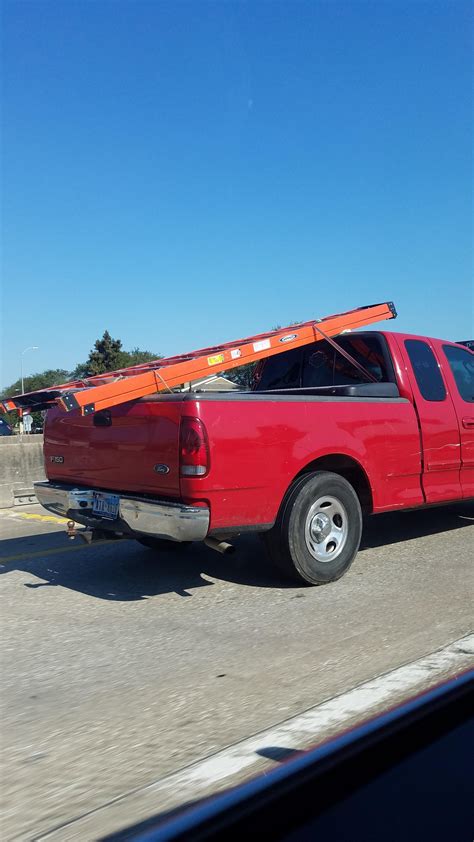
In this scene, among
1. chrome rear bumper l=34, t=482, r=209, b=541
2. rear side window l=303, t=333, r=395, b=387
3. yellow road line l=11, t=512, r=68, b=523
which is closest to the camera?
chrome rear bumper l=34, t=482, r=209, b=541

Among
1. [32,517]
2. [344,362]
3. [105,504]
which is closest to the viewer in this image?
[105,504]

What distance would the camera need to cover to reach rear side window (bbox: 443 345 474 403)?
6.69 metres

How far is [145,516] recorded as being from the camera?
4648 mm

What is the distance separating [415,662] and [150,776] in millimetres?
1679

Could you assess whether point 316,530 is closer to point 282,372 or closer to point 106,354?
point 282,372

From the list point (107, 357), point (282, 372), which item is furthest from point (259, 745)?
point (107, 357)

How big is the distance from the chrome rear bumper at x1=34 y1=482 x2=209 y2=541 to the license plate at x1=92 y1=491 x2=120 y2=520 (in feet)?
0.12

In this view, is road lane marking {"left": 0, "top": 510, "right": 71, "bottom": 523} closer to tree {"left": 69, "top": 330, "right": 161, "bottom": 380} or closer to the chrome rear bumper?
the chrome rear bumper

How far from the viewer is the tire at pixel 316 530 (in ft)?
16.4

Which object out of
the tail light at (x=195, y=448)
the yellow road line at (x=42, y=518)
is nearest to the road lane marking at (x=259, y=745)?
the tail light at (x=195, y=448)

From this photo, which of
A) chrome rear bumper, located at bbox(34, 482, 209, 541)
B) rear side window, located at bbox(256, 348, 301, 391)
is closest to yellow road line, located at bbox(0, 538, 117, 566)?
chrome rear bumper, located at bbox(34, 482, 209, 541)

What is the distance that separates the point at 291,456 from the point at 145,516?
3.76 ft

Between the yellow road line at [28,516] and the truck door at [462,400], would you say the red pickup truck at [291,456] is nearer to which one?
the truck door at [462,400]

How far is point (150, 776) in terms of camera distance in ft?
8.64
